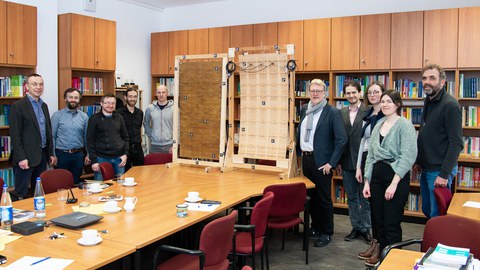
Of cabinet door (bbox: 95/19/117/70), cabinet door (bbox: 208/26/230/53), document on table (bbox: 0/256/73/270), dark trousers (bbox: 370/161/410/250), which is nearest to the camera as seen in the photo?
document on table (bbox: 0/256/73/270)

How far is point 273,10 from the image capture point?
7.59 meters

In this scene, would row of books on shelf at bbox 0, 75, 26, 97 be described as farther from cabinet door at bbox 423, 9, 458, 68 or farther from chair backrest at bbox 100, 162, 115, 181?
cabinet door at bbox 423, 9, 458, 68

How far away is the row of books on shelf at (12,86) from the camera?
19.1 ft

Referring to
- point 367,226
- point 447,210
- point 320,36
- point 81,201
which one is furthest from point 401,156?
point 320,36

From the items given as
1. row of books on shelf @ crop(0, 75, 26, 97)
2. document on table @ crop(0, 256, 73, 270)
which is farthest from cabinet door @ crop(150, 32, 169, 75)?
document on table @ crop(0, 256, 73, 270)

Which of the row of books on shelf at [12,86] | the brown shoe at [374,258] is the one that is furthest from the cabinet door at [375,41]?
the row of books on shelf at [12,86]

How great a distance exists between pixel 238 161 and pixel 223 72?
43.4 inches

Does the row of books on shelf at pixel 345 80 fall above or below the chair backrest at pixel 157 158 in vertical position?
above

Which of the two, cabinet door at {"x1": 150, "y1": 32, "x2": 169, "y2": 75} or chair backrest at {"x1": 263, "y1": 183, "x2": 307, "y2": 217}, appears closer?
chair backrest at {"x1": 263, "y1": 183, "x2": 307, "y2": 217}

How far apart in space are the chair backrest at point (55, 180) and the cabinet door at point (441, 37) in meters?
4.68

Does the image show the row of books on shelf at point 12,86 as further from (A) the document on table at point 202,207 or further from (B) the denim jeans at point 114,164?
(A) the document on table at point 202,207

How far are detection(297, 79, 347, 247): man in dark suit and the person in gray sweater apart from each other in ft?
2.63

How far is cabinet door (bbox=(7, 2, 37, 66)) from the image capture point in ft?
18.6

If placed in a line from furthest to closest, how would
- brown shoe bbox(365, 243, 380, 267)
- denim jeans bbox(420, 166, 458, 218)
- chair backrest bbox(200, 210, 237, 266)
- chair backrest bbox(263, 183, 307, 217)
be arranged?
1. brown shoe bbox(365, 243, 380, 267)
2. denim jeans bbox(420, 166, 458, 218)
3. chair backrest bbox(263, 183, 307, 217)
4. chair backrest bbox(200, 210, 237, 266)
